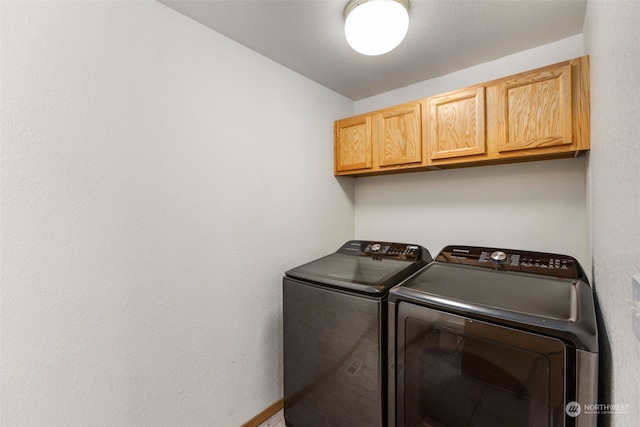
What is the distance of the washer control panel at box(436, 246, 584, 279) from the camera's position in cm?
133

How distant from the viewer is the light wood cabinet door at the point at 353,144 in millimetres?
Answer: 2051

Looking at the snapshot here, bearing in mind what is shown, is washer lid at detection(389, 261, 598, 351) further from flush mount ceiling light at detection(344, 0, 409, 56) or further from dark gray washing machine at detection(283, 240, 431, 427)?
flush mount ceiling light at detection(344, 0, 409, 56)

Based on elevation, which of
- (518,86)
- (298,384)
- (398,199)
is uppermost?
(518,86)

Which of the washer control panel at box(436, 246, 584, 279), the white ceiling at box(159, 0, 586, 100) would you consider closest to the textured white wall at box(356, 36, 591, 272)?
the white ceiling at box(159, 0, 586, 100)

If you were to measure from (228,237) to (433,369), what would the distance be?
1.22m

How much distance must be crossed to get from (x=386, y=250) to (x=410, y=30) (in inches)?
53.4

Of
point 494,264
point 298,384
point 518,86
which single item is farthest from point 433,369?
point 518,86

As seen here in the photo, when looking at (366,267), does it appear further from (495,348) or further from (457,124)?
(457,124)

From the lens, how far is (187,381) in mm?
1379

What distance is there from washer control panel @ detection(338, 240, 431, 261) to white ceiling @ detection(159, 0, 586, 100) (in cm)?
126

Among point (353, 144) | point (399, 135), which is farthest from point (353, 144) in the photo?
point (399, 135)

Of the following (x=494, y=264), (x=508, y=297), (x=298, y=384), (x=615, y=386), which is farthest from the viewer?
(x=298, y=384)

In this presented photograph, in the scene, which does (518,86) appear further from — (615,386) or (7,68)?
(7,68)

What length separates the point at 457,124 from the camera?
165 cm
